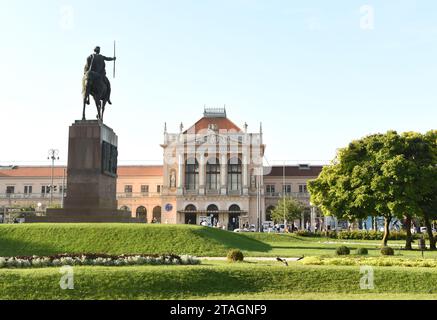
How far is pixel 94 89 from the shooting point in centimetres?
3055

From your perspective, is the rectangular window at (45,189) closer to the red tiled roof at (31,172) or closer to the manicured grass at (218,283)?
the red tiled roof at (31,172)

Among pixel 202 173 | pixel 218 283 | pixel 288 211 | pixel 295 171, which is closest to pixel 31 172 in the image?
pixel 202 173

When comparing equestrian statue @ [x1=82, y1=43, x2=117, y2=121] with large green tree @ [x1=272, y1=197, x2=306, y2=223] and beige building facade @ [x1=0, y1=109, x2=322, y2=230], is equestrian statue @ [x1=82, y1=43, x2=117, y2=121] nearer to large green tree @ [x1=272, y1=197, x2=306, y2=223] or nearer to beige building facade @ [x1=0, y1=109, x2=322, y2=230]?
large green tree @ [x1=272, y1=197, x2=306, y2=223]

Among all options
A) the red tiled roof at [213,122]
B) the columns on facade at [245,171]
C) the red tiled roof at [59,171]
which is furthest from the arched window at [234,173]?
the red tiled roof at [59,171]

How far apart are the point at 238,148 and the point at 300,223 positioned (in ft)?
51.2

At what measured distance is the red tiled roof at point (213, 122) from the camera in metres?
92.4

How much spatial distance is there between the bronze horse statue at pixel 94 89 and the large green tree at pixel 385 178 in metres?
19.5

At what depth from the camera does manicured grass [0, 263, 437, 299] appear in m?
15.4

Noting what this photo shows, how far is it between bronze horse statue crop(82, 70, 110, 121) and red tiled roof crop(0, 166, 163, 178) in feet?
214

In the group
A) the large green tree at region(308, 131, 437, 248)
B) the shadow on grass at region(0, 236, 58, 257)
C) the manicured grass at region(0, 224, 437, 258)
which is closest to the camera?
the shadow on grass at region(0, 236, 58, 257)

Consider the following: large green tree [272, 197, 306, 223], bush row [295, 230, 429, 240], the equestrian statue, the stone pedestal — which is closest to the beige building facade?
large green tree [272, 197, 306, 223]
